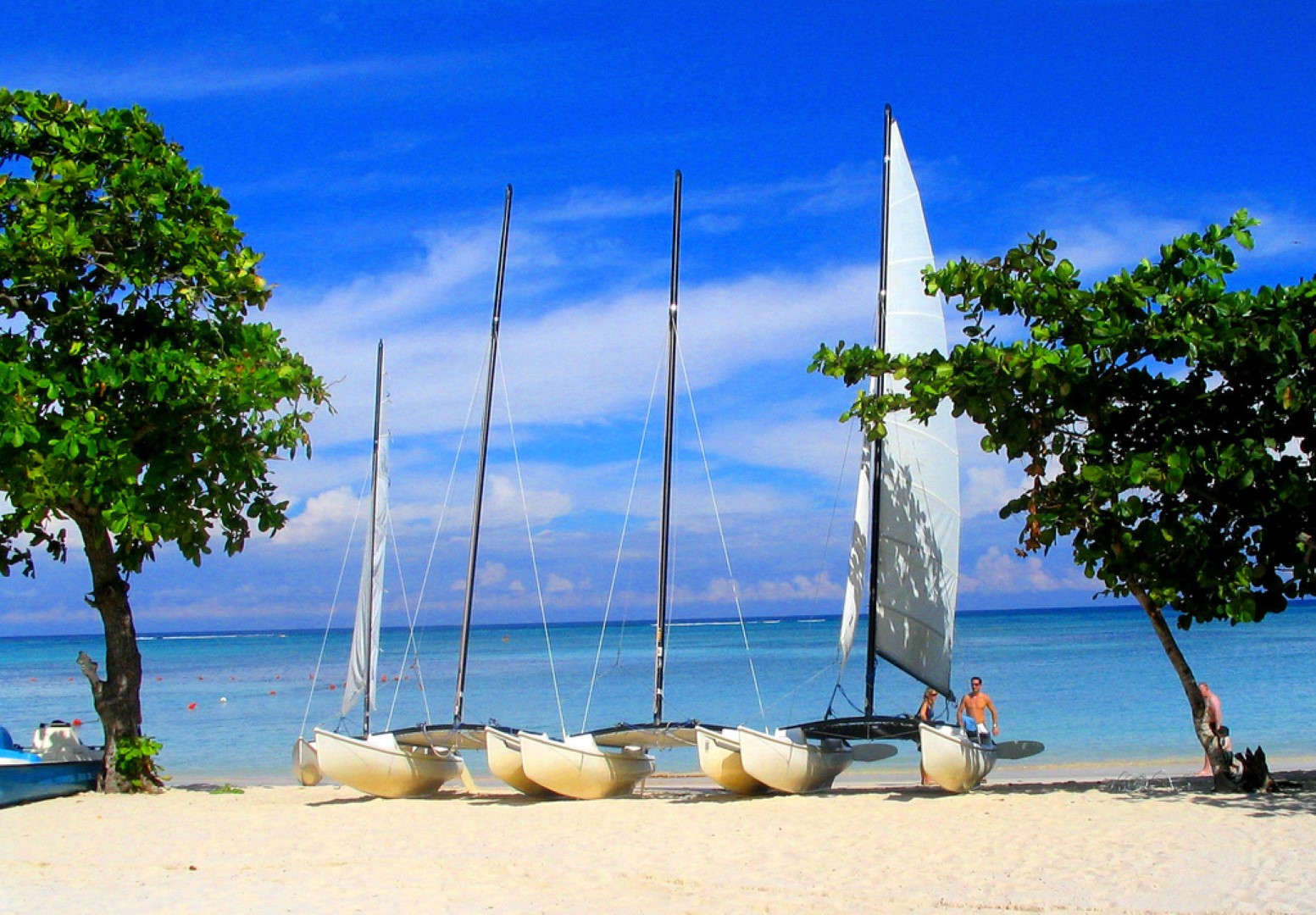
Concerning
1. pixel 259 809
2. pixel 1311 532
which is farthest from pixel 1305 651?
pixel 259 809

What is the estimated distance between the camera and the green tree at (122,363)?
46.0ft

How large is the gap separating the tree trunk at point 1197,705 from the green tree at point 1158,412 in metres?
0.03

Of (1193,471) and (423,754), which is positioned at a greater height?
(1193,471)

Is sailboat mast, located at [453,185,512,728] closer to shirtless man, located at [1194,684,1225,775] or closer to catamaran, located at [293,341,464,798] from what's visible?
catamaran, located at [293,341,464,798]

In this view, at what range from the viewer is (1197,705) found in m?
14.1

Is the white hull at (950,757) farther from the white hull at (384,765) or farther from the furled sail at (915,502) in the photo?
the white hull at (384,765)

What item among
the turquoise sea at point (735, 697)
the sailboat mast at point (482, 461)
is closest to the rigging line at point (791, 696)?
the turquoise sea at point (735, 697)

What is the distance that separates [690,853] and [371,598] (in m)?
8.77

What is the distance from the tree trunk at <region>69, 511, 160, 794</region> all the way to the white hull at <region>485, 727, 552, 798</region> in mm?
4728

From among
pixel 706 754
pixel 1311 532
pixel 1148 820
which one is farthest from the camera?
pixel 706 754

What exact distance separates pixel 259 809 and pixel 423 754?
2.11m

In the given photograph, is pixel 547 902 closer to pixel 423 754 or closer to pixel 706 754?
pixel 706 754

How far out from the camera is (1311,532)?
13.1 metres

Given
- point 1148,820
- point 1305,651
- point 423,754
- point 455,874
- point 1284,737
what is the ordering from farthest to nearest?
1. point 1305,651
2. point 1284,737
3. point 423,754
4. point 1148,820
5. point 455,874
